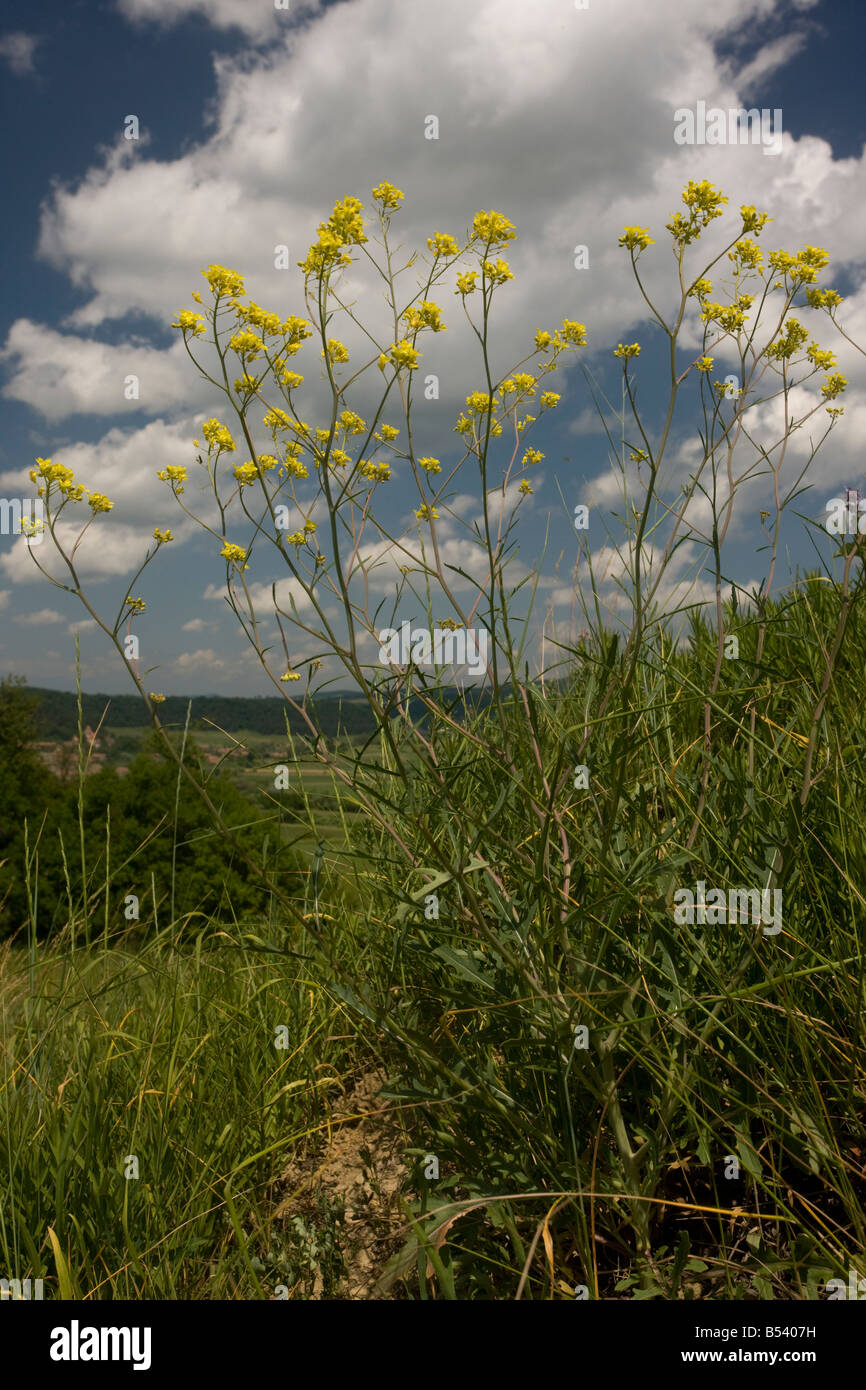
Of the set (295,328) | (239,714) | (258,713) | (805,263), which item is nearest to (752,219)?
(805,263)

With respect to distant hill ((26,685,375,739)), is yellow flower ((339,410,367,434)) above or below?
above

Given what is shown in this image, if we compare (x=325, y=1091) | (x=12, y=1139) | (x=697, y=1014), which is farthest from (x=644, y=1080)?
(x=12, y=1139)

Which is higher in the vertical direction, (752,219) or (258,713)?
(752,219)

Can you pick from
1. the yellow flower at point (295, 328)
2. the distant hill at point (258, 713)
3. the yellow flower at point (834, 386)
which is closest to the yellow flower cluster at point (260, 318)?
the yellow flower at point (295, 328)

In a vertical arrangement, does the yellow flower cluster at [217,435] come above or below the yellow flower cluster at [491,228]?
below

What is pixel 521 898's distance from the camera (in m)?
1.79

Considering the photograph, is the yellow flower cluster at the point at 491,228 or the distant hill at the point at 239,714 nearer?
the yellow flower cluster at the point at 491,228

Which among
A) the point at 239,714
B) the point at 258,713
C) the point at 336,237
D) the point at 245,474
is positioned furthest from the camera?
the point at 258,713

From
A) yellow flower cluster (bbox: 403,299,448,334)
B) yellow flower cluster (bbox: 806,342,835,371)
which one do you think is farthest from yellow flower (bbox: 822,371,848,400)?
yellow flower cluster (bbox: 403,299,448,334)

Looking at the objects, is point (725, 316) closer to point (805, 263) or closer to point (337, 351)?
point (805, 263)

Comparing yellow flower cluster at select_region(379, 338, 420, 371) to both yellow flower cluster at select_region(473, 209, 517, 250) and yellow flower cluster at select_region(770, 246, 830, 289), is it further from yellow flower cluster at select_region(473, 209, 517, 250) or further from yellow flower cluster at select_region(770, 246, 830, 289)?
yellow flower cluster at select_region(770, 246, 830, 289)

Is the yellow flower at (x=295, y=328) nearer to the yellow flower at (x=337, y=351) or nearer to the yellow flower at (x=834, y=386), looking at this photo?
the yellow flower at (x=337, y=351)

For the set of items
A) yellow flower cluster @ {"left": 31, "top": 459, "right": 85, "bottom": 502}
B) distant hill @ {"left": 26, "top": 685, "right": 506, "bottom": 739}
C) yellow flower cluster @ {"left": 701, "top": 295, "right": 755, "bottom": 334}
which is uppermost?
yellow flower cluster @ {"left": 701, "top": 295, "right": 755, "bottom": 334}
